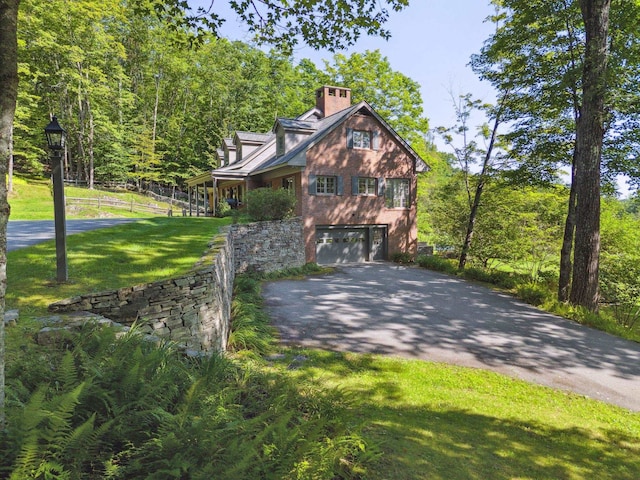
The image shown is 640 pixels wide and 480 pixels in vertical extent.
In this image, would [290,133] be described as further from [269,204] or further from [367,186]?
[269,204]

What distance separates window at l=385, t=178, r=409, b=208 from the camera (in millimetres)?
20688

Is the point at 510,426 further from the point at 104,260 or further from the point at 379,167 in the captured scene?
the point at 379,167

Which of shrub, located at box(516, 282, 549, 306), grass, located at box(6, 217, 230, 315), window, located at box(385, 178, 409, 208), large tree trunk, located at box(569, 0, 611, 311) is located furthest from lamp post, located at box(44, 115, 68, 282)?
window, located at box(385, 178, 409, 208)

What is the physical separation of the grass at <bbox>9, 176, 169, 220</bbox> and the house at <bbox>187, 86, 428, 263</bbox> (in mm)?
8417

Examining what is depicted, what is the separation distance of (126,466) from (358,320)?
7.71 m

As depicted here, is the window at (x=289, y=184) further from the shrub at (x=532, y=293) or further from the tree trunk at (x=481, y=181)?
the shrub at (x=532, y=293)

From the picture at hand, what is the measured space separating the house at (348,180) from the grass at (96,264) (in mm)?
8788

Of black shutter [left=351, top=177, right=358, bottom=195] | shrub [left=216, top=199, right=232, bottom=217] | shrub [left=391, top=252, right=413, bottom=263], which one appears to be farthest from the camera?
shrub [left=216, top=199, right=232, bottom=217]

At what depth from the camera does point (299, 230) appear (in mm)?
17734

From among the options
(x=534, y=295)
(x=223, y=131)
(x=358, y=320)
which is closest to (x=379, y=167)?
(x=534, y=295)

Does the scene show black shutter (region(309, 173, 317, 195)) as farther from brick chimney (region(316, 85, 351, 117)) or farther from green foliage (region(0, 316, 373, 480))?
green foliage (region(0, 316, 373, 480))

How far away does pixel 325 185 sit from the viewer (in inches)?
746

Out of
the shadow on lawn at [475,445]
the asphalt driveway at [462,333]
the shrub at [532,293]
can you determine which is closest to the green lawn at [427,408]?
the shadow on lawn at [475,445]

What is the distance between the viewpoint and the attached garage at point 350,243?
19.3 meters
